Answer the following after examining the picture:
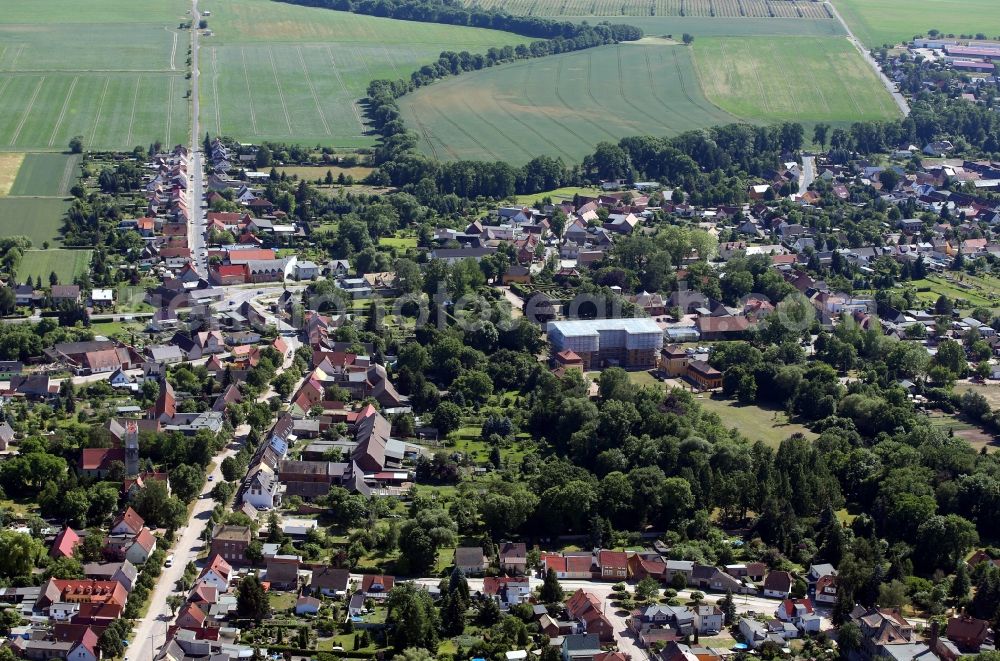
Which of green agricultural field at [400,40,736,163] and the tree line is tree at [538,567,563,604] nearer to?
green agricultural field at [400,40,736,163]

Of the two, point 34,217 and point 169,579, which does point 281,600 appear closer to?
point 169,579

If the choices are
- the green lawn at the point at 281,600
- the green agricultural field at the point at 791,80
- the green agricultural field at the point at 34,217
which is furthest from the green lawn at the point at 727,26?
the green lawn at the point at 281,600

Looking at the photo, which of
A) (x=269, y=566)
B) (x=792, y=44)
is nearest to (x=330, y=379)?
(x=269, y=566)

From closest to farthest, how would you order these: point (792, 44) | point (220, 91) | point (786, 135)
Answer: point (786, 135), point (220, 91), point (792, 44)

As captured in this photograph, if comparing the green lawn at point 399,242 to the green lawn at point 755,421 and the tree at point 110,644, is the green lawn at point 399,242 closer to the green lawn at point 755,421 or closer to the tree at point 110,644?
the green lawn at point 755,421

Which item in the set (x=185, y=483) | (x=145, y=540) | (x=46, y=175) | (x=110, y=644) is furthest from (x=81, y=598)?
(x=46, y=175)

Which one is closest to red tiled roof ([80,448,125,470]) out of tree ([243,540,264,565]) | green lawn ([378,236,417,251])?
tree ([243,540,264,565])

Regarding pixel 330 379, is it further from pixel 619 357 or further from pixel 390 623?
pixel 390 623
